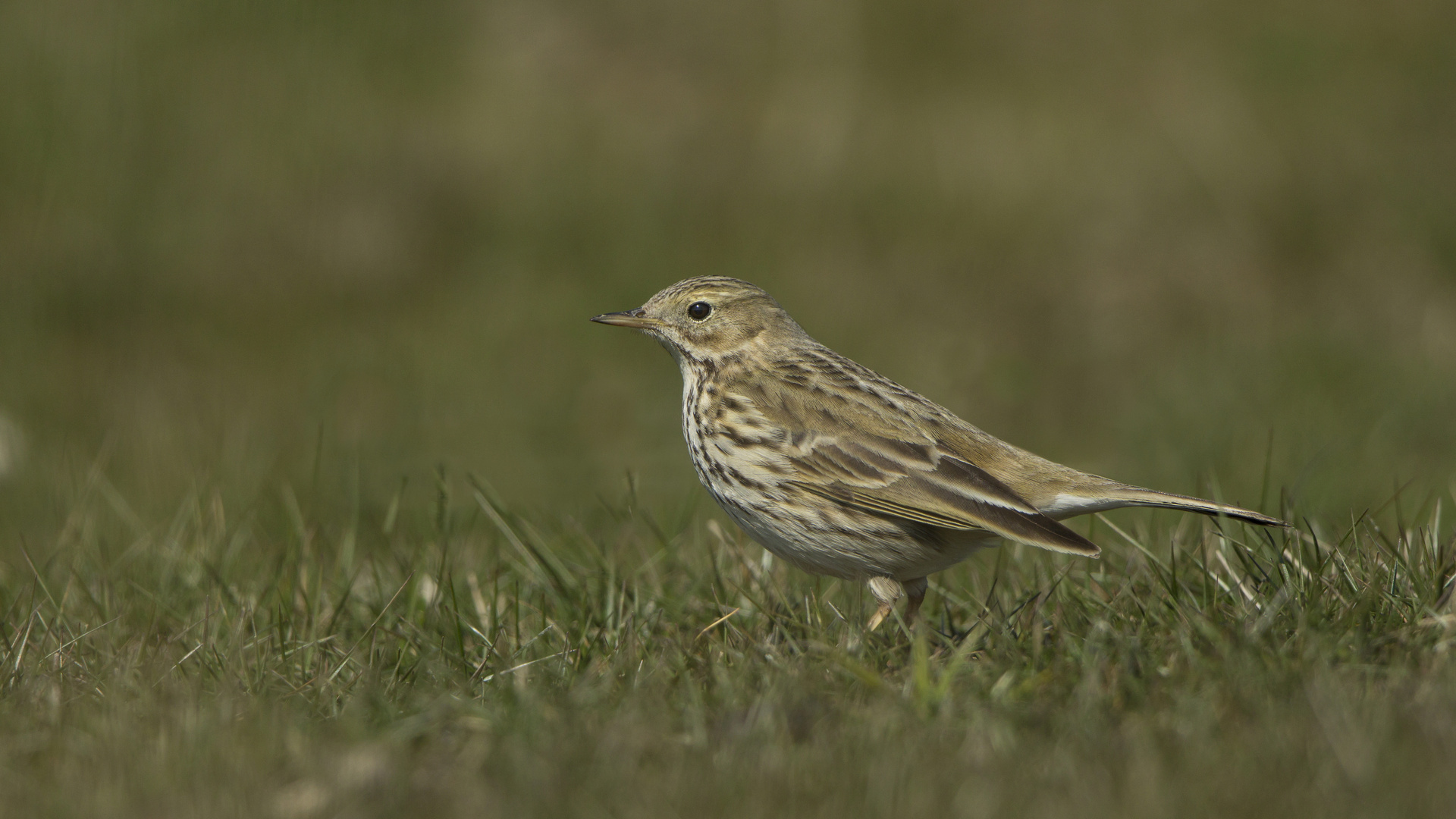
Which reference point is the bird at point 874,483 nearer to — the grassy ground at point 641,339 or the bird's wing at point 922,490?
the bird's wing at point 922,490

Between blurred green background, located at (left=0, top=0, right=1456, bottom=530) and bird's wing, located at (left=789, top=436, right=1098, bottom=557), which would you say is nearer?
bird's wing, located at (left=789, top=436, right=1098, bottom=557)

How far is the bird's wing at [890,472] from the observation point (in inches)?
202

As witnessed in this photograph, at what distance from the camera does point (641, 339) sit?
1110 cm

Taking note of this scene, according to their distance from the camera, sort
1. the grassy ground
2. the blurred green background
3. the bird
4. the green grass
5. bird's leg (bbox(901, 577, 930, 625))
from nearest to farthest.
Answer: the green grass → the grassy ground → the bird → bird's leg (bbox(901, 577, 930, 625)) → the blurred green background

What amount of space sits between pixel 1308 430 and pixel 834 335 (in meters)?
3.20

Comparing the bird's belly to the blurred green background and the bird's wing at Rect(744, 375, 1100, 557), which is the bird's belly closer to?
the bird's wing at Rect(744, 375, 1100, 557)

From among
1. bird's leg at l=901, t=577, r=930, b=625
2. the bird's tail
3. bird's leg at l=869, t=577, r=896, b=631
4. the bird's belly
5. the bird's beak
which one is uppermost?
the bird's beak

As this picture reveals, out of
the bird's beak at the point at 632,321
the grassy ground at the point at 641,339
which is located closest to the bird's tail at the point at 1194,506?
the grassy ground at the point at 641,339

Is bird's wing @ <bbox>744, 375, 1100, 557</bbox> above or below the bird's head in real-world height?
below

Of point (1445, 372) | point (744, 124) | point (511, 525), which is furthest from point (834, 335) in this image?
point (511, 525)

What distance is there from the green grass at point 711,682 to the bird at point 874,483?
0.24 metres

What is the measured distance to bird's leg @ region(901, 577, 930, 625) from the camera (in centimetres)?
579

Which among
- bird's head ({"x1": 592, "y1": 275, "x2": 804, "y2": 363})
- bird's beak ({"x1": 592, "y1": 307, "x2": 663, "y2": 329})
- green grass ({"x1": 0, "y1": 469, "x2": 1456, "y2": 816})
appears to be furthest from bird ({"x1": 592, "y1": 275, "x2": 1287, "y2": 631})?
bird's beak ({"x1": 592, "y1": 307, "x2": 663, "y2": 329})

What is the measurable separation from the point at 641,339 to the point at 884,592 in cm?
580
